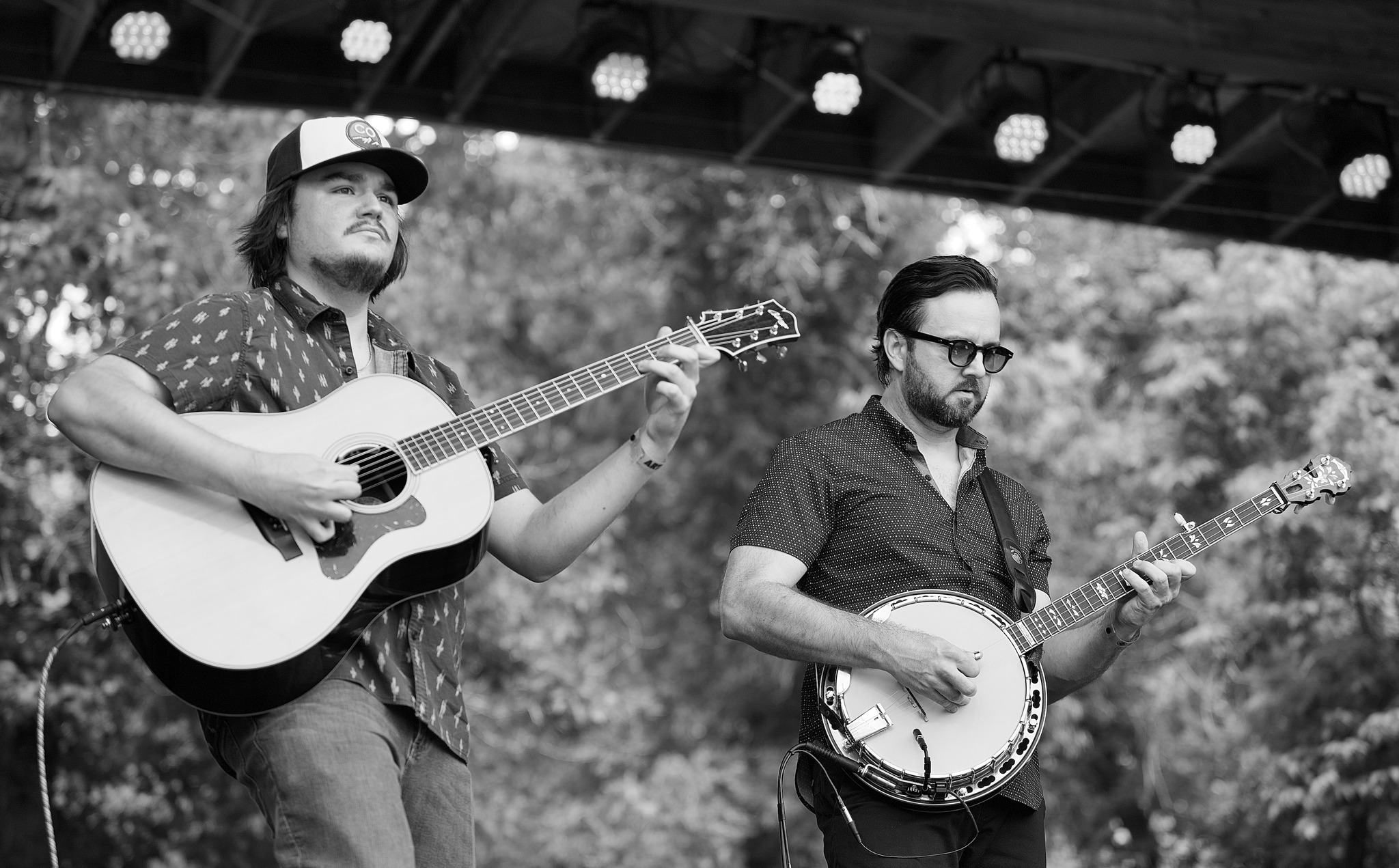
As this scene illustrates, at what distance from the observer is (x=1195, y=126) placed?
20.5 feet

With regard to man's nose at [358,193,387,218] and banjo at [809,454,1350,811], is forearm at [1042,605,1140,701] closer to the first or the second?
banjo at [809,454,1350,811]

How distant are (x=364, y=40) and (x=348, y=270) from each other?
2.74 m

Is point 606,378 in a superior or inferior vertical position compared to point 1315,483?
inferior

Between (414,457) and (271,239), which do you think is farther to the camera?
(271,239)

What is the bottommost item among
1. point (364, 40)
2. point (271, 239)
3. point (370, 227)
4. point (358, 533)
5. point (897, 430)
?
point (358, 533)

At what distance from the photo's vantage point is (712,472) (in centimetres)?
1329

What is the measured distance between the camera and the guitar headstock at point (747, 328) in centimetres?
334

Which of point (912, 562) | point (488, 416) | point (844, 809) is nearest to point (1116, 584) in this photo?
point (912, 562)

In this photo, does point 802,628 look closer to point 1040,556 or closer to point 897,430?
point 897,430

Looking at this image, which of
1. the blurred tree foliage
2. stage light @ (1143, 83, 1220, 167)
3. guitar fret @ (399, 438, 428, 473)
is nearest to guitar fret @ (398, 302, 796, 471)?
guitar fret @ (399, 438, 428, 473)

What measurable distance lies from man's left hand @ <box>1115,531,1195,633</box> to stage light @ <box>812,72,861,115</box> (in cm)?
299

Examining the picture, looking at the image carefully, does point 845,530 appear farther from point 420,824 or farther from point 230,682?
point 230,682

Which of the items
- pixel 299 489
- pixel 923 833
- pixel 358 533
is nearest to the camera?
pixel 299 489

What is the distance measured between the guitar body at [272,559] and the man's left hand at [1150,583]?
1.48 metres
